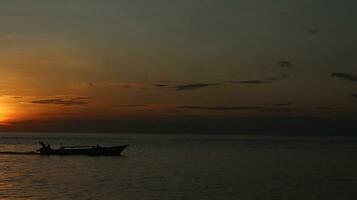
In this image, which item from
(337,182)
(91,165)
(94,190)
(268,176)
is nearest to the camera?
(94,190)

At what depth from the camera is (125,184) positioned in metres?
47.1

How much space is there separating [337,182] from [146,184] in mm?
18601

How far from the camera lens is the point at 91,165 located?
71.4 m

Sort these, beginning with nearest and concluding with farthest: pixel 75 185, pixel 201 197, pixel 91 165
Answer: pixel 201 197
pixel 75 185
pixel 91 165

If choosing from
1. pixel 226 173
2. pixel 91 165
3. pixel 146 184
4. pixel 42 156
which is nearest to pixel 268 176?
pixel 226 173

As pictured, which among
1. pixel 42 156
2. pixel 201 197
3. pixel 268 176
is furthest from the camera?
pixel 42 156

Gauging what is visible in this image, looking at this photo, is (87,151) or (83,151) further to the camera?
(87,151)

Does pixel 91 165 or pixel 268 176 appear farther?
pixel 91 165

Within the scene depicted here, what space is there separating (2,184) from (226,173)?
24.9 m

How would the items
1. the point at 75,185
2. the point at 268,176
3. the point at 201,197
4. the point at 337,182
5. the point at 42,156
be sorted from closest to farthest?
the point at 201,197 → the point at 75,185 → the point at 337,182 → the point at 268,176 → the point at 42,156

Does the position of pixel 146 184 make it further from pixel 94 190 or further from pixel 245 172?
pixel 245 172

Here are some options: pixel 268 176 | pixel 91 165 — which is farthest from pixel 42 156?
pixel 268 176

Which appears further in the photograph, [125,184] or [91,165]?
[91,165]

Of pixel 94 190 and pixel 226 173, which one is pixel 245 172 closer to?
pixel 226 173
